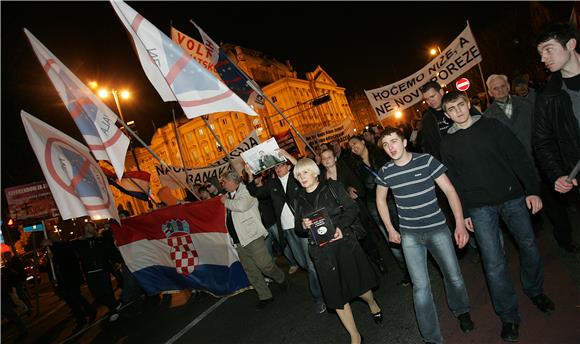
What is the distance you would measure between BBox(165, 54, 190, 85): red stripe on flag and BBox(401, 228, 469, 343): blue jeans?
3.76 metres

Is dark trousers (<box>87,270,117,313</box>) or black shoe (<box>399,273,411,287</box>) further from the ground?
dark trousers (<box>87,270,117,313</box>)

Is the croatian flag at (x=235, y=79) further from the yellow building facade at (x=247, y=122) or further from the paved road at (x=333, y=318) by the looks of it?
the yellow building facade at (x=247, y=122)

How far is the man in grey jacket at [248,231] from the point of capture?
5562mm

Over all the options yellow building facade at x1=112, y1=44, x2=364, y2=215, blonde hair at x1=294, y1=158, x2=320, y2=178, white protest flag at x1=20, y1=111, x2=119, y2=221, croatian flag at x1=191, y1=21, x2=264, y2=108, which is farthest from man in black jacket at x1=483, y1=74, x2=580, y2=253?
yellow building facade at x1=112, y1=44, x2=364, y2=215

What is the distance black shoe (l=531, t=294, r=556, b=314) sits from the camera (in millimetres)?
3351

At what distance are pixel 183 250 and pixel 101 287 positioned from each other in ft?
7.46

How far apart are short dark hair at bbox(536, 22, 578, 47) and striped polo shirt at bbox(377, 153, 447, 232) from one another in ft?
4.13

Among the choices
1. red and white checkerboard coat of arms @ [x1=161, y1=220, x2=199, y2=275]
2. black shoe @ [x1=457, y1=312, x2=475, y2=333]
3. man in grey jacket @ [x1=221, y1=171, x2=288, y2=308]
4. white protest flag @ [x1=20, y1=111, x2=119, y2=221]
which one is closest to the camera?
black shoe @ [x1=457, y1=312, x2=475, y2=333]

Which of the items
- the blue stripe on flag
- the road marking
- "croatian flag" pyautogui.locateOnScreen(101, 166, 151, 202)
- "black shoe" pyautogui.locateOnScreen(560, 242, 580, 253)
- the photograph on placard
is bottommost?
"black shoe" pyautogui.locateOnScreen(560, 242, 580, 253)

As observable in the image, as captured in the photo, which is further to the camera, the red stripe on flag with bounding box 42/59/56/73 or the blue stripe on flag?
the blue stripe on flag

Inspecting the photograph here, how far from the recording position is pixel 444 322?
379 centimetres

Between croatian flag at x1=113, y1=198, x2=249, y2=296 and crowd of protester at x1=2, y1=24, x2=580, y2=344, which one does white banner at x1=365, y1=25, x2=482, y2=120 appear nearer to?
crowd of protester at x1=2, y1=24, x2=580, y2=344

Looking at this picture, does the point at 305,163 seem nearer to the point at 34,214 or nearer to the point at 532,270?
the point at 532,270

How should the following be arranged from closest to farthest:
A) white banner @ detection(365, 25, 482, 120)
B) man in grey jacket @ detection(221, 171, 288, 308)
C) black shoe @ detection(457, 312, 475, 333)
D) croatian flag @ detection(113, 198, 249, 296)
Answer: black shoe @ detection(457, 312, 475, 333) < man in grey jacket @ detection(221, 171, 288, 308) < croatian flag @ detection(113, 198, 249, 296) < white banner @ detection(365, 25, 482, 120)
